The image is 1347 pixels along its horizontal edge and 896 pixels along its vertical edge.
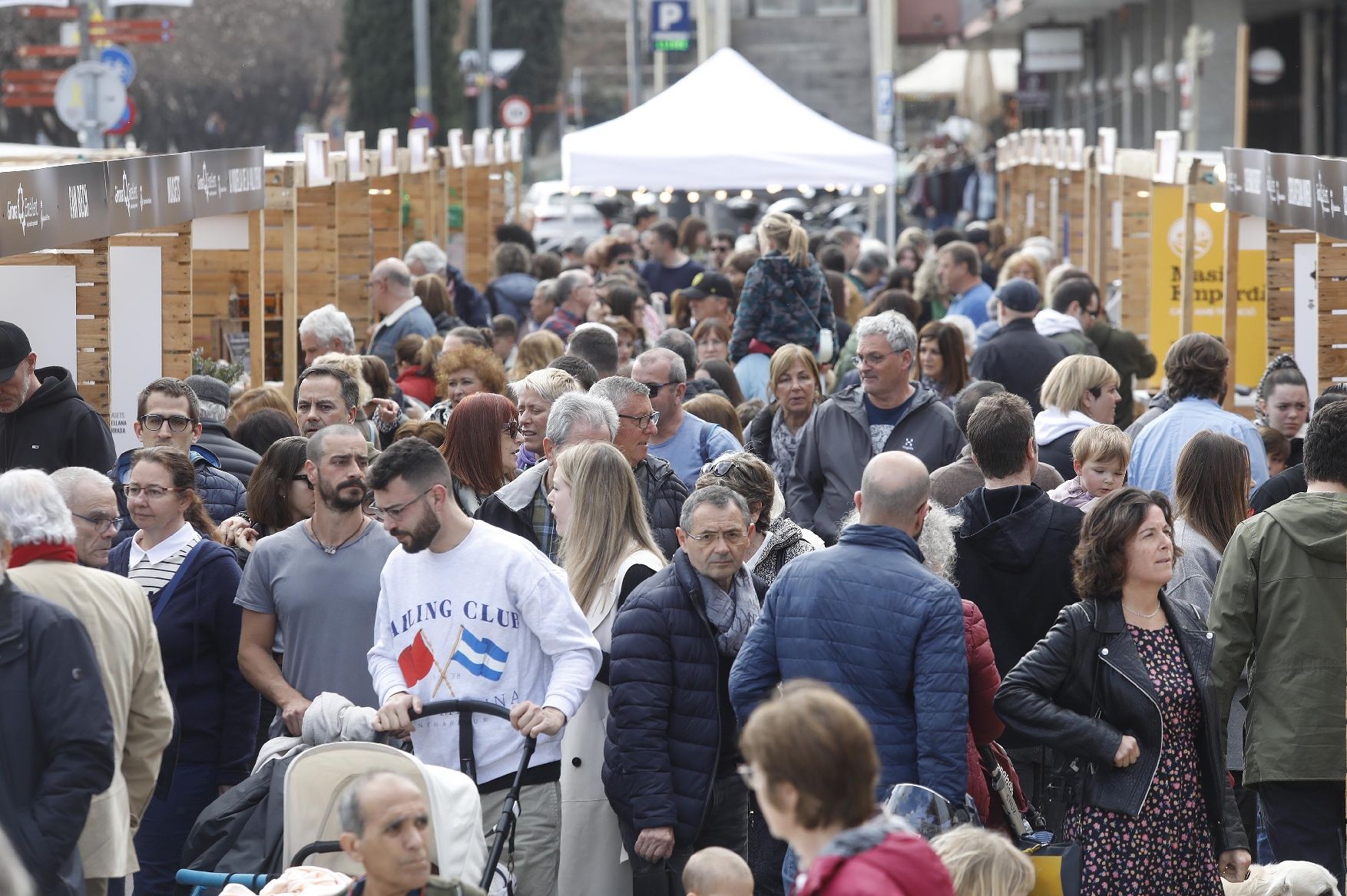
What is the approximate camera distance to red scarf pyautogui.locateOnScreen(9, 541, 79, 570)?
491 cm

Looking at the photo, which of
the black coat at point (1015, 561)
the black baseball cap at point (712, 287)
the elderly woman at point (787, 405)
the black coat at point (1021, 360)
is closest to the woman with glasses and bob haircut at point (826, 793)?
the black coat at point (1015, 561)

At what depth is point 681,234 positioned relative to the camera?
21.3 m

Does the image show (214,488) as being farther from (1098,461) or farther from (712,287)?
(712,287)

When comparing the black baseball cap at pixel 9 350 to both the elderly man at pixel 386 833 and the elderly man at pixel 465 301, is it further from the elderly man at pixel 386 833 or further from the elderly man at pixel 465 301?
the elderly man at pixel 465 301

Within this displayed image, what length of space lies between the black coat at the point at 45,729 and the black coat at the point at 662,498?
2.63 m

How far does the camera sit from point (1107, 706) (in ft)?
16.9

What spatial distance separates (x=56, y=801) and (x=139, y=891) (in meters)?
1.70

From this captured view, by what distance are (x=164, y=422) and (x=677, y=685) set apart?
2.84m

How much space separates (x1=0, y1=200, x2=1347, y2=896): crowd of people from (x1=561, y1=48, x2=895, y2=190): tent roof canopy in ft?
25.2

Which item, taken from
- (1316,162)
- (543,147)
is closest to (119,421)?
(1316,162)

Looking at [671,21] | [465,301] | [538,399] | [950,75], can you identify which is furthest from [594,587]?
[950,75]

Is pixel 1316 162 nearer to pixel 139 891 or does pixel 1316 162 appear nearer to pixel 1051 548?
pixel 1051 548

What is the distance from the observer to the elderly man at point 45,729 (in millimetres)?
4473

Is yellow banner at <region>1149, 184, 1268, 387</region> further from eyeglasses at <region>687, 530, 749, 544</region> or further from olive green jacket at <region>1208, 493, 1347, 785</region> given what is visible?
eyeglasses at <region>687, 530, 749, 544</region>
